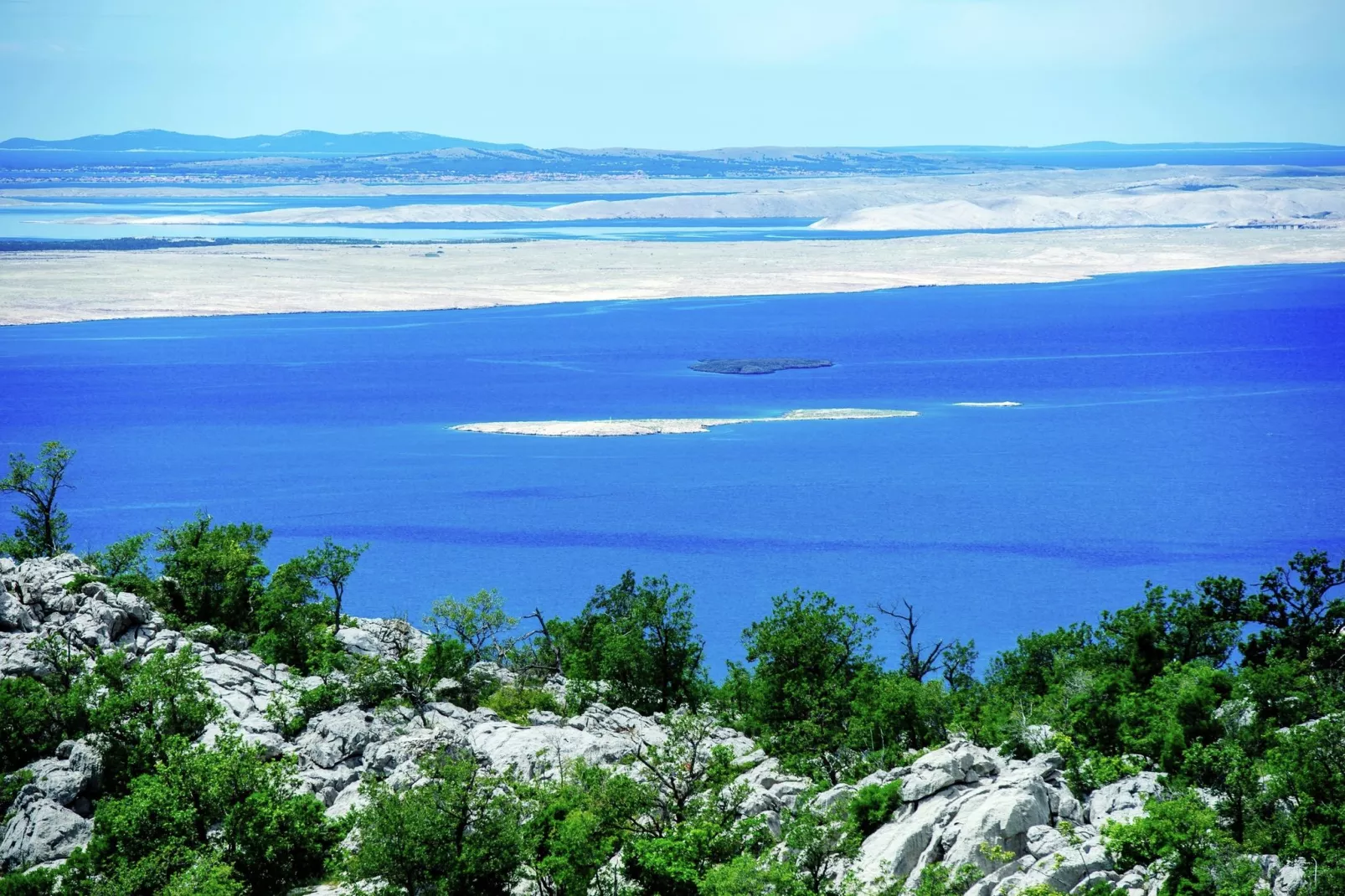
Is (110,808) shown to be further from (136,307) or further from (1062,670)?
(136,307)

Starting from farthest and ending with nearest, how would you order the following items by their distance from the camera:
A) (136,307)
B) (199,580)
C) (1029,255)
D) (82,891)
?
(1029,255) < (136,307) < (199,580) < (82,891)

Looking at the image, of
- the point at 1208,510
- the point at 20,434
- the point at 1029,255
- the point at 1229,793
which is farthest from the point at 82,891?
the point at 1029,255

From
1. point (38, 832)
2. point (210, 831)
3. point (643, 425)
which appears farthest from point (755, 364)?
point (38, 832)

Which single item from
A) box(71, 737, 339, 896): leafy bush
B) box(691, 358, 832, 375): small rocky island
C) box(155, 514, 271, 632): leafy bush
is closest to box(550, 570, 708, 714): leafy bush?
box(155, 514, 271, 632): leafy bush

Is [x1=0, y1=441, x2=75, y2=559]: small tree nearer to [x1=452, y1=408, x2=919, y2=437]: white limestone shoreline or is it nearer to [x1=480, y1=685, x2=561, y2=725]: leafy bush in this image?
[x1=480, y1=685, x2=561, y2=725]: leafy bush

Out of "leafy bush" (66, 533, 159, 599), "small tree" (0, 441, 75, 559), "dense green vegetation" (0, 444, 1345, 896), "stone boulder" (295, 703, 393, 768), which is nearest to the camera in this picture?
"dense green vegetation" (0, 444, 1345, 896)

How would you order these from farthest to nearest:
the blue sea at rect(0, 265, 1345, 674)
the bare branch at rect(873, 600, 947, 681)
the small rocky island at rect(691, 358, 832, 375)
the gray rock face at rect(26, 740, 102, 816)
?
1. the small rocky island at rect(691, 358, 832, 375)
2. the blue sea at rect(0, 265, 1345, 674)
3. the bare branch at rect(873, 600, 947, 681)
4. the gray rock face at rect(26, 740, 102, 816)
